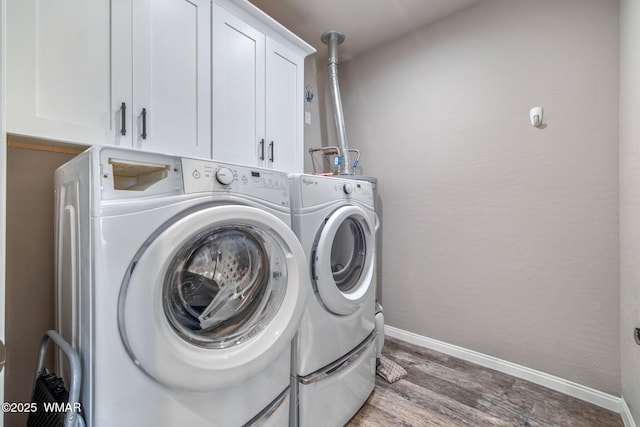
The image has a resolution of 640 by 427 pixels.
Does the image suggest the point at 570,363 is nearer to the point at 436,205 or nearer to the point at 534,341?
the point at 534,341

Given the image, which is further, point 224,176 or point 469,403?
point 469,403

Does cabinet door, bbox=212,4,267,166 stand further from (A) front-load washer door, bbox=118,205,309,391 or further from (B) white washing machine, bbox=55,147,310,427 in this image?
(A) front-load washer door, bbox=118,205,309,391

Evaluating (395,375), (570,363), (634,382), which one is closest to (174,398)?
(395,375)

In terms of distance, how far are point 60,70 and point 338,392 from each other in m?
1.72

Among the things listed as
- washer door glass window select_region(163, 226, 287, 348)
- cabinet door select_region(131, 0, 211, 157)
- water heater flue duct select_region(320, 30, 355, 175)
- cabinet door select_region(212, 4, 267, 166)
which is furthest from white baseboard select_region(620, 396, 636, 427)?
cabinet door select_region(131, 0, 211, 157)

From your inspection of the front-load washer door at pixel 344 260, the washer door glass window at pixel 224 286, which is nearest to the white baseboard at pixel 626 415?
the front-load washer door at pixel 344 260

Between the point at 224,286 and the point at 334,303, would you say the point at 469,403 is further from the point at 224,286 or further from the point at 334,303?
the point at 224,286

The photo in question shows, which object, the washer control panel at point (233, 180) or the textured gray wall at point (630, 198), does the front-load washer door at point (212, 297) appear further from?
the textured gray wall at point (630, 198)

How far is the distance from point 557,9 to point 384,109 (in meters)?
1.16

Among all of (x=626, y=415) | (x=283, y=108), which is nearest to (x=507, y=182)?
(x=626, y=415)

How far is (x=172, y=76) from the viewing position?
4.31ft

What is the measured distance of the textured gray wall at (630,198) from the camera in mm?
1234

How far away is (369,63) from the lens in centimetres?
248

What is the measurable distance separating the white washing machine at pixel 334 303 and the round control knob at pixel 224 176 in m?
0.34
